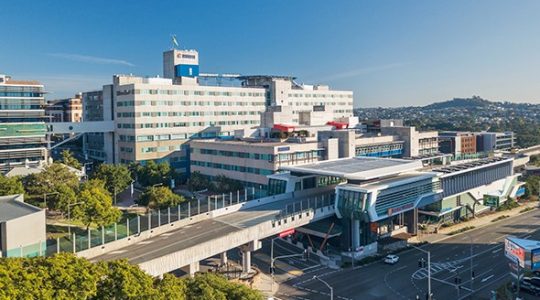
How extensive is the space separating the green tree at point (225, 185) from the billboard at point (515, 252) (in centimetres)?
4953

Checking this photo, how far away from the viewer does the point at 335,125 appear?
4838 inches

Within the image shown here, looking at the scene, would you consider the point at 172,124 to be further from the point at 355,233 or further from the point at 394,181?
the point at 355,233

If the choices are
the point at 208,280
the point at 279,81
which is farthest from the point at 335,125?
the point at 208,280

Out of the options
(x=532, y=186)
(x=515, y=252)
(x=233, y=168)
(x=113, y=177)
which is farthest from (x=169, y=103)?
(x=532, y=186)

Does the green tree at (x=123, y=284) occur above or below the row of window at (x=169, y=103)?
below

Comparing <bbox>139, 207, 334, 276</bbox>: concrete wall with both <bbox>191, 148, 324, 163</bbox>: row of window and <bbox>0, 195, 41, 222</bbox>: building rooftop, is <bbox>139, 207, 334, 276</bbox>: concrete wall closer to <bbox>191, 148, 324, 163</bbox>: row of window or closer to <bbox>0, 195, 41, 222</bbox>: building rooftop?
<bbox>0, 195, 41, 222</bbox>: building rooftop

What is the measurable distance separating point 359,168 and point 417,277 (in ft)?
67.7

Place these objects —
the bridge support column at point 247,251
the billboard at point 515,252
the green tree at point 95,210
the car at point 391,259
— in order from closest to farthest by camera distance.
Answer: the billboard at point 515,252 < the bridge support column at point 247,251 < the green tree at point 95,210 < the car at point 391,259

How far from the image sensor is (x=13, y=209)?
160 ft

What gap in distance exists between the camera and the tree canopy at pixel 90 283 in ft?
90.5

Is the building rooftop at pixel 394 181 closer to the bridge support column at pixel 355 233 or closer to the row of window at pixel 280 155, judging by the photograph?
the bridge support column at pixel 355 233

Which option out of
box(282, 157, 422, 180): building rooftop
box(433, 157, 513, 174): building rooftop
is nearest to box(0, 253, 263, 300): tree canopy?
box(282, 157, 422, 180): building rooftop

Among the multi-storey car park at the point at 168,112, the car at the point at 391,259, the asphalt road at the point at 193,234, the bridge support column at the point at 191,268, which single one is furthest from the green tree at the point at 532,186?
the bridge support column at the point at 191,268

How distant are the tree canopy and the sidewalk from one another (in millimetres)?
48195
